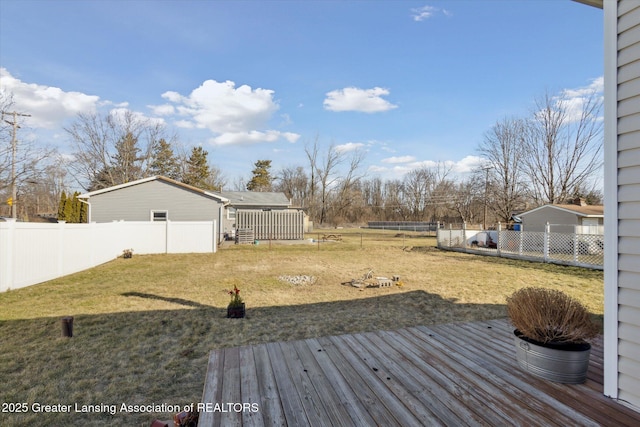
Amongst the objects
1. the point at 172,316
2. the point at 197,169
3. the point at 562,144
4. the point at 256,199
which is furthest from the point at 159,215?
the point at 562,144

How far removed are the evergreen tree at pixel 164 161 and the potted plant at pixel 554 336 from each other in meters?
29.9

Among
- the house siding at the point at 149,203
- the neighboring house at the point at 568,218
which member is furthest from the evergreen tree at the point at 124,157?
the neighboring house at the point at 568,218

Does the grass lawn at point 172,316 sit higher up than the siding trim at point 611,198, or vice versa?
the siding trim at point 611,198

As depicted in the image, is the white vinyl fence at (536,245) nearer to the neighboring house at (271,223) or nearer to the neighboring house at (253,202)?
the neighboring house at (271,223)

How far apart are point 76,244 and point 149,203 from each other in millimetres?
6814

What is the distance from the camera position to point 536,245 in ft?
38.2

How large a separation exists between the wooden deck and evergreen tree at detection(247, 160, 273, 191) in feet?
133

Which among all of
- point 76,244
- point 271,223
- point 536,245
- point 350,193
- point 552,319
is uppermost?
point 350,193

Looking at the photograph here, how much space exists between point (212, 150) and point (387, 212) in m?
29.2

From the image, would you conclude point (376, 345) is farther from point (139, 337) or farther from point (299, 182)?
point (299, 182)

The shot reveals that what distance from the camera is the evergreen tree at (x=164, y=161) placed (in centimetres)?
2705

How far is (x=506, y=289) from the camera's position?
6.45m

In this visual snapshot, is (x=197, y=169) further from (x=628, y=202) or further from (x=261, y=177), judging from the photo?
(x=628, y=202)

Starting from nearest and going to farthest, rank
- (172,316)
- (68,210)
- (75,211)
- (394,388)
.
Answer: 1. (394,388)
2. (172,316)
3. (68,210)
4. (75,211)
